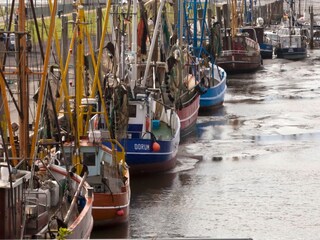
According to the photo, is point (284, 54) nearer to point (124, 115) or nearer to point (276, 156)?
point (276, 156)

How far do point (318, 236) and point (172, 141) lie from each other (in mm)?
11202

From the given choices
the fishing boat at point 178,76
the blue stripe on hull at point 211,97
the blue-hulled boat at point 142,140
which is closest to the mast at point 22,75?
the blue-hulled boat at point 142,140

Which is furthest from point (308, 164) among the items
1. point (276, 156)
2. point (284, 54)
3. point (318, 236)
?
point (284, 54)

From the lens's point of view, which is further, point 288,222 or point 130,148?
point 130,148

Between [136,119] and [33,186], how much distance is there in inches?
641

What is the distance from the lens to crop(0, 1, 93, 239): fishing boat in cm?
2569

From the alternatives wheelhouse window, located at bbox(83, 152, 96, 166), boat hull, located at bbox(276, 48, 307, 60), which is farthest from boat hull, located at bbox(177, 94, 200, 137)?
boat hull, located at bbox(276, 48, 307, 60)

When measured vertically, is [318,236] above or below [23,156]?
below

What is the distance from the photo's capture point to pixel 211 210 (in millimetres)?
41156

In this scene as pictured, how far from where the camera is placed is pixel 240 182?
46312 millimetres

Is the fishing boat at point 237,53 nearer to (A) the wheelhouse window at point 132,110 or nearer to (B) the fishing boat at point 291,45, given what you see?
(B) the fishing boat at point 291,45

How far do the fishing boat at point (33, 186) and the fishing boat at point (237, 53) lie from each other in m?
56.7

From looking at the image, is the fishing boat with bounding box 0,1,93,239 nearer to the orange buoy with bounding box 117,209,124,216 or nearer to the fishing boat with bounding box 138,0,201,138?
the orange buoy with bounding box 117,209,124,216

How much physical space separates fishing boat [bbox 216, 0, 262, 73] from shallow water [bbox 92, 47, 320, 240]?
19.0 m
